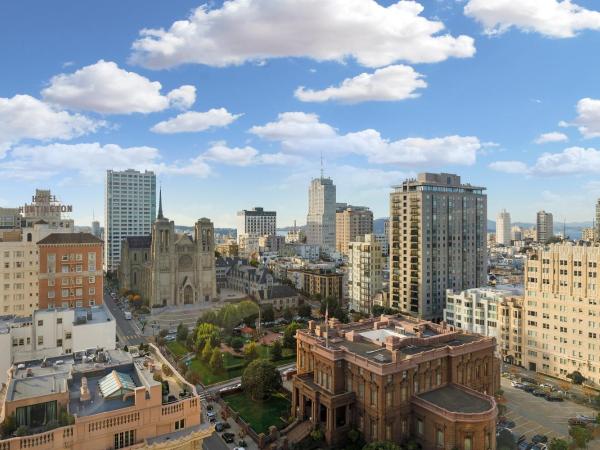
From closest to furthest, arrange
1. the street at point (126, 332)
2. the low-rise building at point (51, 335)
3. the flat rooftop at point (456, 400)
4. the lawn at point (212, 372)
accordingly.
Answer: the flat rooftop at point (456, 400) → the low-rise building at point (51, 335) → the lawn at point (212, 372) → the street at point (126, 332)

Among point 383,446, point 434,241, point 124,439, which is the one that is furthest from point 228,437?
point 434,241

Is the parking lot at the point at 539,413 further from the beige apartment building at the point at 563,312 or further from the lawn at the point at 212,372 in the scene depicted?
the lawn at the point at 212,372

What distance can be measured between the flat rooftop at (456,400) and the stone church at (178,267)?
327 ft

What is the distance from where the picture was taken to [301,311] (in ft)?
420

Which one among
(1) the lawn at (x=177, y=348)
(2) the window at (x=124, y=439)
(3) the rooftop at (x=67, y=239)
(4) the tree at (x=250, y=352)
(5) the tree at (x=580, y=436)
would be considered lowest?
(1) the lawn at (x=177, y=348)

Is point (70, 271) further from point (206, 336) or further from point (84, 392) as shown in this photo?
point (84, 392)

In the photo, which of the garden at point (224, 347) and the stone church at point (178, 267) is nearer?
the garden at point (224, 347)

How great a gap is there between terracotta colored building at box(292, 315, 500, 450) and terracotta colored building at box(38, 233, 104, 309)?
4423 cm

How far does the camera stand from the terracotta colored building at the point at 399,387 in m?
53.6

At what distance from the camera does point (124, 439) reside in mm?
33156

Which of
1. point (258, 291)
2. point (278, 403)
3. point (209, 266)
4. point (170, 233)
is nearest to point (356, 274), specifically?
point (258, 291)

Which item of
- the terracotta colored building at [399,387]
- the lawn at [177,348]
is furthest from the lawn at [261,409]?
the lawn at [177,348]

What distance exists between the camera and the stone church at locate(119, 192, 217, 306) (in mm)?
141250

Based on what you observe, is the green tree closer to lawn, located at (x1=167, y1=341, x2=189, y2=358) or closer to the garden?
the garden
